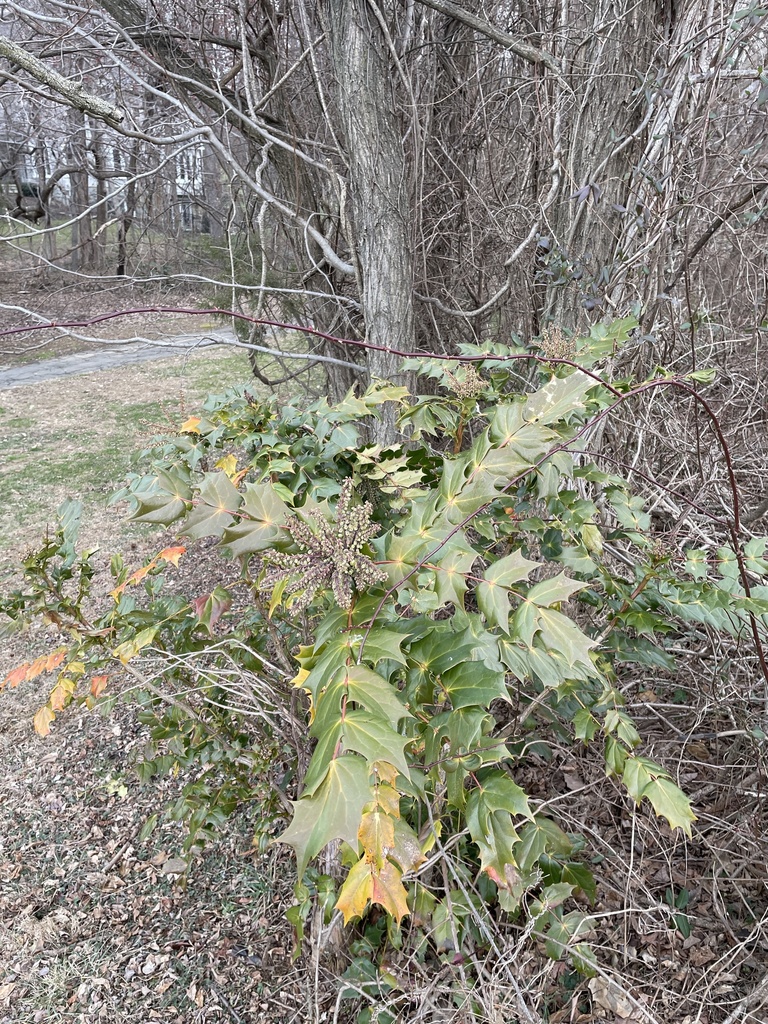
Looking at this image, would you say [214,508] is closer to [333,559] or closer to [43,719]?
[333,559]

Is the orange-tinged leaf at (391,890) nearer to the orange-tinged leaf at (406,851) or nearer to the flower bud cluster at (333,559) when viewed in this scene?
the orange-tinged leaf at (406,851)

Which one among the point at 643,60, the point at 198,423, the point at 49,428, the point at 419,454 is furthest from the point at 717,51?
the point at 49,428

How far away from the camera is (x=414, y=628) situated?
1.11 metres

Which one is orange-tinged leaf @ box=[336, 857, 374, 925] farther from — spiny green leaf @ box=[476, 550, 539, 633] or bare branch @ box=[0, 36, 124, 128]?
bare branch @ box=[0, 36, 124, 128]

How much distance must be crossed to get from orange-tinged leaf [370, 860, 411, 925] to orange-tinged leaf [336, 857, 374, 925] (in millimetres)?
17

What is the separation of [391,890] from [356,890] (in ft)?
0.22

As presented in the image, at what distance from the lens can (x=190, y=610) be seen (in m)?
1.75

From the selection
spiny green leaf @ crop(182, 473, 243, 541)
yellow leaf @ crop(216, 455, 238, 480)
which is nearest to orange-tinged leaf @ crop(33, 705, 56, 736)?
yellow leaf @ crop(216, 455, 238, 480)

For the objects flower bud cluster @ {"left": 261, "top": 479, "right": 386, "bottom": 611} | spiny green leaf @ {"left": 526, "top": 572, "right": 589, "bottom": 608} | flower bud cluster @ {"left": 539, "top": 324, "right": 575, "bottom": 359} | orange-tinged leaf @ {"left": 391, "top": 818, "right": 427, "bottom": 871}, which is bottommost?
orange-tinged leaf @ {"left": 391, "top": 818, "right": 427, "bottom": 871}

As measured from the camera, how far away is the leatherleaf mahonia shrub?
97cm

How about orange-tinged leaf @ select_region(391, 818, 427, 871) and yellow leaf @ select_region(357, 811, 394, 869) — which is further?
orange-tinged leaf @ select_region(391, 818, 427, 871)

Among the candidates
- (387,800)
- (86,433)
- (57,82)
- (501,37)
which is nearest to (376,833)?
(387,800)

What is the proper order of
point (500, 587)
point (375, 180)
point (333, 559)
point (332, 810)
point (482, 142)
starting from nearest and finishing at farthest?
point (332, 810) → point (333, 559) → point (500, 587) → point (375, 180) → point (482, 142)

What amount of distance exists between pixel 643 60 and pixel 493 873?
114 inches
